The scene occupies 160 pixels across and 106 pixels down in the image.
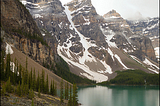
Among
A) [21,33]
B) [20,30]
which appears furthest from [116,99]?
[20,30]

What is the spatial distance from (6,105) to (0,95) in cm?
169

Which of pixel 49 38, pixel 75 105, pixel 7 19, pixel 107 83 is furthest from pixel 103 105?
pixel 49 38

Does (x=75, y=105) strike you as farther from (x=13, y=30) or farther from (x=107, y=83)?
(x=107, y=83)

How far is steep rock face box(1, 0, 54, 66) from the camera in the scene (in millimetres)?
75812

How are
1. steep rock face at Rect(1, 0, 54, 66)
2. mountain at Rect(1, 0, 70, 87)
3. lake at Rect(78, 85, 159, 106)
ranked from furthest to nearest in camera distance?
steep rock face at Rect(1, 0, 54, 66)
mountain at Rect(1, 0, 70, 87)
lake at Rect(78, 85, 159, 106)

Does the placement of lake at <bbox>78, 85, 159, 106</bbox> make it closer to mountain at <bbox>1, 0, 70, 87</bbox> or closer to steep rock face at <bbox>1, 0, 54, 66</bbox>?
mountain at <bbox>1, 0, 70, 87</bbox>

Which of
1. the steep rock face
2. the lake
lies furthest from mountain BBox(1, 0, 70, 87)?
the lake

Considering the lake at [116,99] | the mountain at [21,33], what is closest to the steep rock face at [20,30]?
the mountain at [21,33]

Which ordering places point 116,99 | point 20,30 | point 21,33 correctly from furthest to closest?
point 20,30
point 21,33
point 116,99

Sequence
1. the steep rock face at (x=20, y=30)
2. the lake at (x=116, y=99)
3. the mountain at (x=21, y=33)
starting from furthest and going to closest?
the steep rock face at (x=20, y=30), the mountain at (x=21, y=33), the lake at (x=116, y=99)

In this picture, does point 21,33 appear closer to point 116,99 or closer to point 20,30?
point 20,30

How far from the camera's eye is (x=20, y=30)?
83250mm

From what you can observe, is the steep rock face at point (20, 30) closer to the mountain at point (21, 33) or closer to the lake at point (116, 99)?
the mountain at point (21, 33)

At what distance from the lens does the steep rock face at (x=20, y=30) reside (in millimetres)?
75812
